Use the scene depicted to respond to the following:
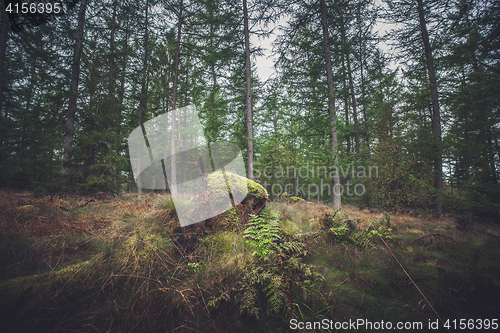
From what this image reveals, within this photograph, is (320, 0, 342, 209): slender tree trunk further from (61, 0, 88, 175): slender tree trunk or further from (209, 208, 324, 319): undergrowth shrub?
(61, 0, 88, 175): slender tree trunk

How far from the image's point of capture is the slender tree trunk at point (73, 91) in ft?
27.2

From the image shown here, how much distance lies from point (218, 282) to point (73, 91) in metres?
12.0

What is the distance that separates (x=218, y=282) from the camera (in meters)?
2.27

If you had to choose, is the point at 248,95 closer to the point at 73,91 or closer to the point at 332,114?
the point at 332,114

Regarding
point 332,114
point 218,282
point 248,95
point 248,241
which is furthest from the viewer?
point 248,95

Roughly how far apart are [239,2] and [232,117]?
6752 mm

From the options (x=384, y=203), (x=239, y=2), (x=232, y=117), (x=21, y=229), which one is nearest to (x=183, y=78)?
(x=232, y=117)

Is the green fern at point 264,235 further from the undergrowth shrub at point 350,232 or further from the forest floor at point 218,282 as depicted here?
the undergrowth shrub at point 350,232

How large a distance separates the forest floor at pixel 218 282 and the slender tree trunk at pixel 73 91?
6.16m

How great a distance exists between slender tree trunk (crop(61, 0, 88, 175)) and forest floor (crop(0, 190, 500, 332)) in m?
6.16

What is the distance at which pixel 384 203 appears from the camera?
10.3m

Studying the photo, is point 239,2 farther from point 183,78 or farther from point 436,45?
point 436,45

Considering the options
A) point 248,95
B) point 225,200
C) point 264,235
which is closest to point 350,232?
point 264,235


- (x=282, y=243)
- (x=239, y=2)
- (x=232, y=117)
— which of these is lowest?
(x=282, y=243)
